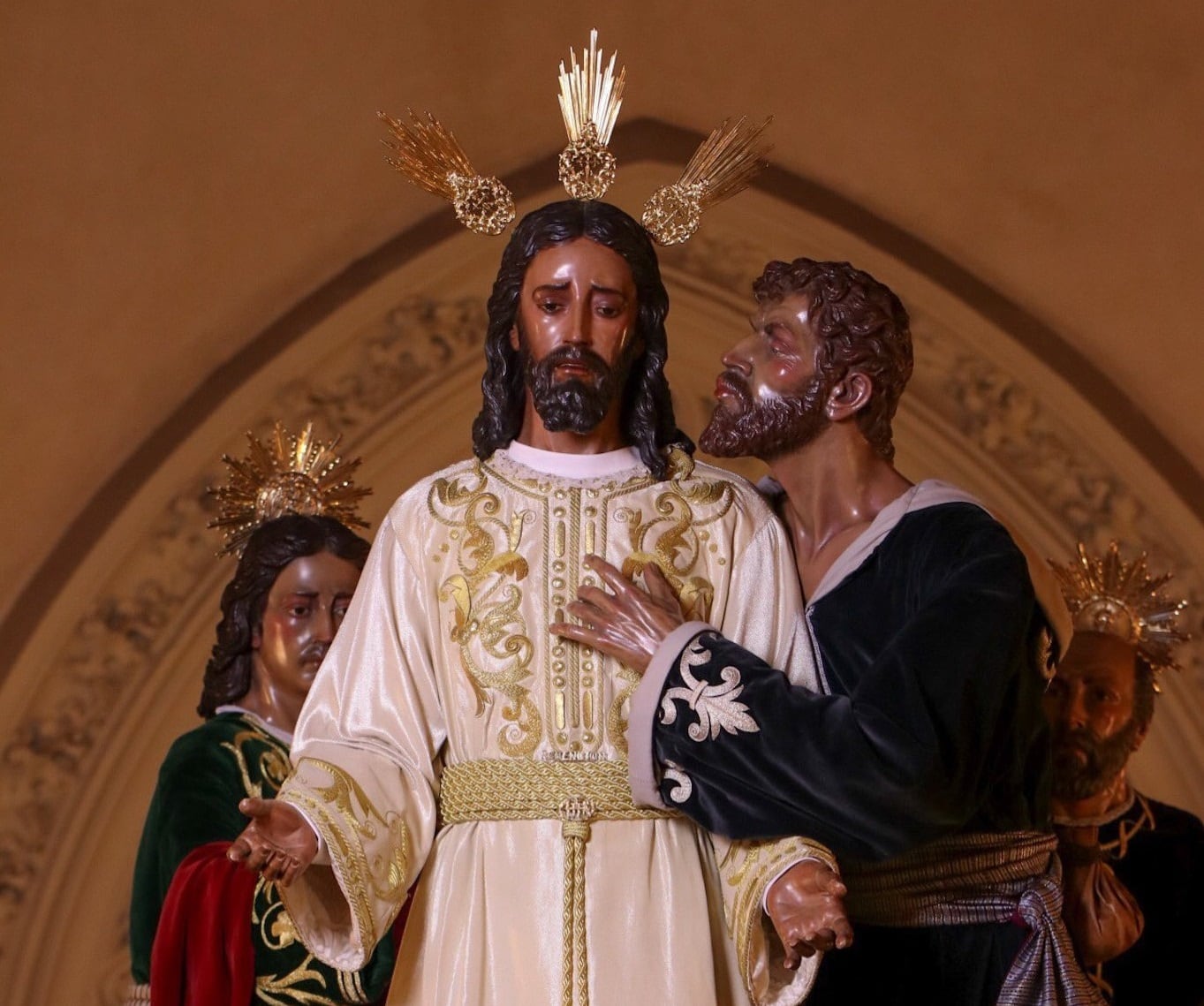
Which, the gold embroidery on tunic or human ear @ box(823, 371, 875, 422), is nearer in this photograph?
the gold embroidery on tunic

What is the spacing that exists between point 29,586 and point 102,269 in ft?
3.48

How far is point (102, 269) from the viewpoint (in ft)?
25.5

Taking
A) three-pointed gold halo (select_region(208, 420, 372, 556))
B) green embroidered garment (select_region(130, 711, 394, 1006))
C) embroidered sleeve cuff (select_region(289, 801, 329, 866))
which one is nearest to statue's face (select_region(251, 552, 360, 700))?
green embroidered garment (select_region(130, 711, 394, 1006))

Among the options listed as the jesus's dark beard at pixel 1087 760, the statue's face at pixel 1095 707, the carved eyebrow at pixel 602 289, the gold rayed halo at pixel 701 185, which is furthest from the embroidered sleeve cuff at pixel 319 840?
the statue's face at pixel 1095 707

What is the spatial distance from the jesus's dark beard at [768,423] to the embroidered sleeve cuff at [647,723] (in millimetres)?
616

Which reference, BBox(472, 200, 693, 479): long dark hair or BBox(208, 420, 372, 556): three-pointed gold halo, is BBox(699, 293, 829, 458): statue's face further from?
BBox(208, 420, 372, 556): three-pointed gold halo

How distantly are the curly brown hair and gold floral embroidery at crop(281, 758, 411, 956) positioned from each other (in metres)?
1.18

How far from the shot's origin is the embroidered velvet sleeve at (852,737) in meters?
3.78

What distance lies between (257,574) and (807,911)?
2.57m

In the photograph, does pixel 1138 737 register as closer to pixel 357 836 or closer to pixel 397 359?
pixel 357 836

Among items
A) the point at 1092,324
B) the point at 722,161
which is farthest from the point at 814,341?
the point at 1092,324

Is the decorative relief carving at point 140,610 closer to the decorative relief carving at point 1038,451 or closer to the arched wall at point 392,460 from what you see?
the arched wall at point 392,460

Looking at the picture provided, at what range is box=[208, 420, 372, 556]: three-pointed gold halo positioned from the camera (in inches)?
241

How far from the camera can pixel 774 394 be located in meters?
4.39
